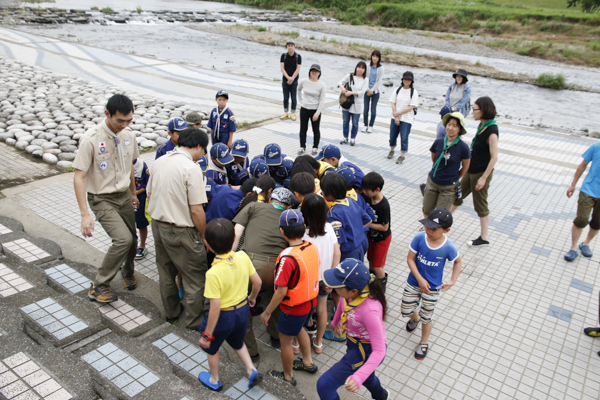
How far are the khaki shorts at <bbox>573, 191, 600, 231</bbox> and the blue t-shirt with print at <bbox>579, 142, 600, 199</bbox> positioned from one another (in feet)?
0.27

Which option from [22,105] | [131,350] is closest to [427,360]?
[131,350]

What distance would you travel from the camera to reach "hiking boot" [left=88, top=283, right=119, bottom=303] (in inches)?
149

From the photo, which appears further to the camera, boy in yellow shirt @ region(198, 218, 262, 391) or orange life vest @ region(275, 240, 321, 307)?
orange life vest @ region(275, 240, 321, 307)

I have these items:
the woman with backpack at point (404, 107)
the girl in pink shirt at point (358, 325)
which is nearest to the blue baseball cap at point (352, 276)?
the girl in pink shirt at point (358, 325)

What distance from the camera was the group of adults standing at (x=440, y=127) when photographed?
16.5ft

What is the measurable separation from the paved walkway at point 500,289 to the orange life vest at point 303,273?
0.85 meters

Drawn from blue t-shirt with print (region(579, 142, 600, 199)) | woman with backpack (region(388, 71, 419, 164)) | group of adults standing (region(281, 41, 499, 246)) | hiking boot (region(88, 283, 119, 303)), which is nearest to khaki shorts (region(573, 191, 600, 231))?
blue t-shirt with print (region(579, 142, 600, 199))

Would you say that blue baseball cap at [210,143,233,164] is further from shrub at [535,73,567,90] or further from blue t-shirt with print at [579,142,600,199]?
shrub at [535,73,567,90]

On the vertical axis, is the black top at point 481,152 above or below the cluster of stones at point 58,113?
above

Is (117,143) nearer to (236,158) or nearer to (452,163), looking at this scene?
(236,158)

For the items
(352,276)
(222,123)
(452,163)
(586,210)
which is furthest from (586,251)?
(222,123)

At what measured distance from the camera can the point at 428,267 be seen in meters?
3.58

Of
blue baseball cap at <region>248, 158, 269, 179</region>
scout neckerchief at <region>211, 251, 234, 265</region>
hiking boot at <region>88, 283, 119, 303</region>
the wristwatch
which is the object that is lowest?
hiking boot at <region>88, 283, 119, 303</region>

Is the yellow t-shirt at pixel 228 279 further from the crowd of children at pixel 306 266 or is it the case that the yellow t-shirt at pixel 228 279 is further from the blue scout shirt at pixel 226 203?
the blue scout shirt at pixel 226 203
